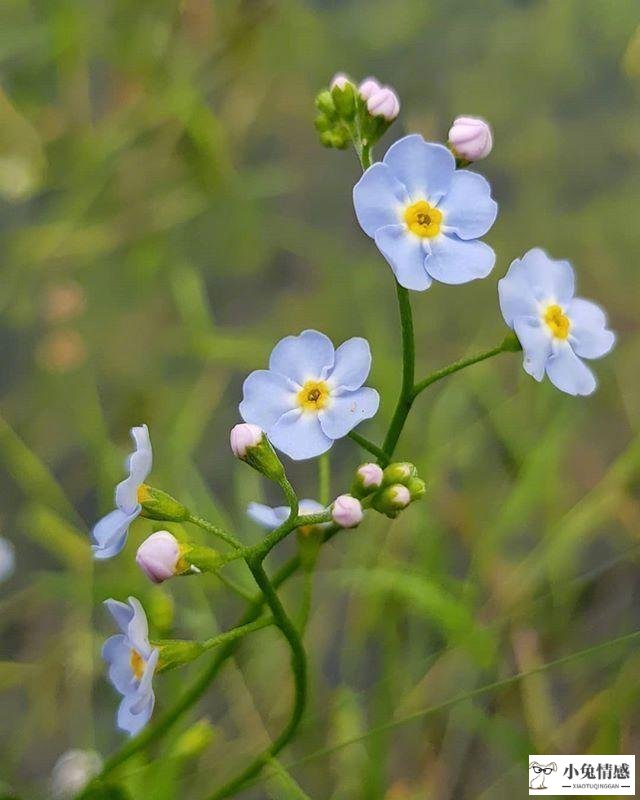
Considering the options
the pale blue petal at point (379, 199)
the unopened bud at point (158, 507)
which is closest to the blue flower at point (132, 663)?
the unopened bud at point (158, 507)

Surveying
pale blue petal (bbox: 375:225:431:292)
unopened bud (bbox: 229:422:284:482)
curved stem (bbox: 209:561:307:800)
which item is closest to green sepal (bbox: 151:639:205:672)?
curved stem (bbox: 209:561:307:800)

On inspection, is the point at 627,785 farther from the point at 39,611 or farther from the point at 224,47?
the point at 224,47

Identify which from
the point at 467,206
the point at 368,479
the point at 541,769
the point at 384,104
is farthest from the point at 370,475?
the point at 541,769

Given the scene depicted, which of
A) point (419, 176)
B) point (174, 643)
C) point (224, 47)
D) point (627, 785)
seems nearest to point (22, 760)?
point (174, 643)

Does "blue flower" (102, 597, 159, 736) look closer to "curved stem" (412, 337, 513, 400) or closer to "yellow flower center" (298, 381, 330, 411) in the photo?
"yellow flower center" (298, 381, 330, 411)

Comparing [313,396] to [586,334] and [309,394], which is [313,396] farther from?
[586,334]

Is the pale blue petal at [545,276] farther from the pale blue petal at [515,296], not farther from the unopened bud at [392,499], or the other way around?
the unopened bud at [392,499]
